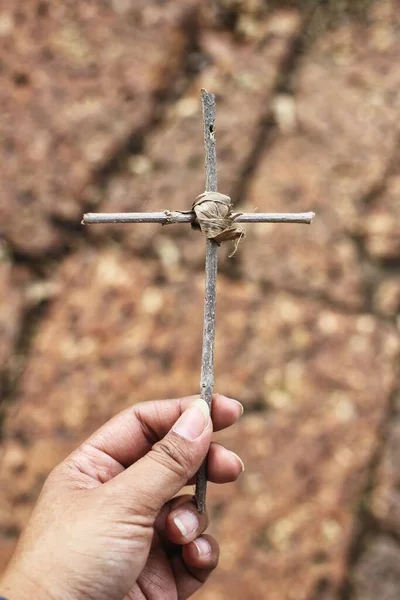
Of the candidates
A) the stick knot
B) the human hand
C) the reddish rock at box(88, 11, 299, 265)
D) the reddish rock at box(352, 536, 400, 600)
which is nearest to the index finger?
the human hand

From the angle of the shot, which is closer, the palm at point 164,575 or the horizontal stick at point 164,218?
the horizontal stick at point 164,218

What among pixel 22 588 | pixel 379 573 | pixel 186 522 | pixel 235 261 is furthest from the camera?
pixel 235 261

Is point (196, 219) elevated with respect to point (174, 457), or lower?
elevated

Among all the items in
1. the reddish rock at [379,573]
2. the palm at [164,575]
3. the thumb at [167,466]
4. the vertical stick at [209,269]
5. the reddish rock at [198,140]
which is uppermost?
the reddish rock at [198,140]

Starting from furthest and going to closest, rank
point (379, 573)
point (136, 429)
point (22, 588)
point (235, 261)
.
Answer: point (235, 261)
point (379, 573)
point (136, 429)
point (22, 588)

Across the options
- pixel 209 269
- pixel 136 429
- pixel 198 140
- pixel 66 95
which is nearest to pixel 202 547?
pixel 136 429

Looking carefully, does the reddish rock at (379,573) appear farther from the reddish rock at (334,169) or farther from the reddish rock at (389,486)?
the reddish rock at (334,169)

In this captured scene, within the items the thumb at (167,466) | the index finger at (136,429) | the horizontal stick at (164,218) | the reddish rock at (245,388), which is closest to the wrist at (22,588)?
the thumb at (167,466)

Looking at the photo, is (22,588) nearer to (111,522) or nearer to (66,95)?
(111,522)
